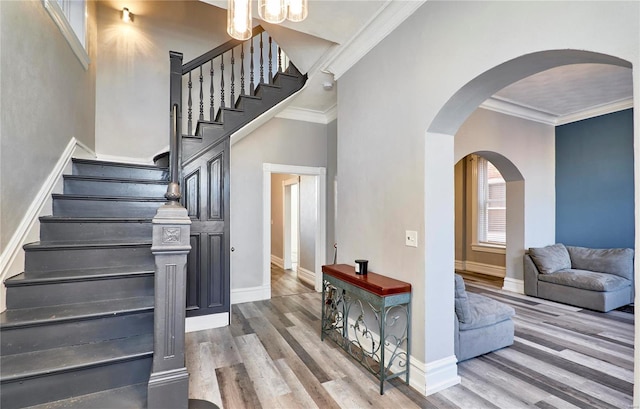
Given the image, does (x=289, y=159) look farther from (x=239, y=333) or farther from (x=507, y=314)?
(x=507, y=314)

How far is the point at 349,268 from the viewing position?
10.1ft

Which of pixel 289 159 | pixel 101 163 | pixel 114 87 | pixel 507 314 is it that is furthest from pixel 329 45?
pixel 507 314

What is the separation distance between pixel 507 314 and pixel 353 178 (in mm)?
1997

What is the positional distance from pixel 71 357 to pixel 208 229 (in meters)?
1.88

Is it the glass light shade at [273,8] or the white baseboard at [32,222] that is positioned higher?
the glass light shade at [273,8]

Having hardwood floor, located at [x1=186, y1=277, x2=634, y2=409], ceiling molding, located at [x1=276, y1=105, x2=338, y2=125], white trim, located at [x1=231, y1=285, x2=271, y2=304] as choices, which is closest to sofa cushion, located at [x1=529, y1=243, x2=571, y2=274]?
hardwood floor, located at [x1=186, y1=277, x2=634, y2=409]

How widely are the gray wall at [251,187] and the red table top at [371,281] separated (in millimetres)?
1841

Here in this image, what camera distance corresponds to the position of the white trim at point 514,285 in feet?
→ 16.4

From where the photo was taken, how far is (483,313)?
2809mm

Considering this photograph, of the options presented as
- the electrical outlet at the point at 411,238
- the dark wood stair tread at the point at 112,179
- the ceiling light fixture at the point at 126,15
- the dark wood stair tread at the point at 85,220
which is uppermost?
the ceiling light fixture at the point at 126,15

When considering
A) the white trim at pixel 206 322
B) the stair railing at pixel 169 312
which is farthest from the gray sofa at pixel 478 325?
the white trim at pixel 206 322

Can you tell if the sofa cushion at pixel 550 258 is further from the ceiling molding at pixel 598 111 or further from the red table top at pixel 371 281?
the red table top at pixel 371 281

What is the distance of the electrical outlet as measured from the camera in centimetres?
240

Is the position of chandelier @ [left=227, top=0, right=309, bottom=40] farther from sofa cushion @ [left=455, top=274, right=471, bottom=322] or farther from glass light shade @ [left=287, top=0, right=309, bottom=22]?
sofa cushion @ [left=455, top=274, right=471, bottom=322]
